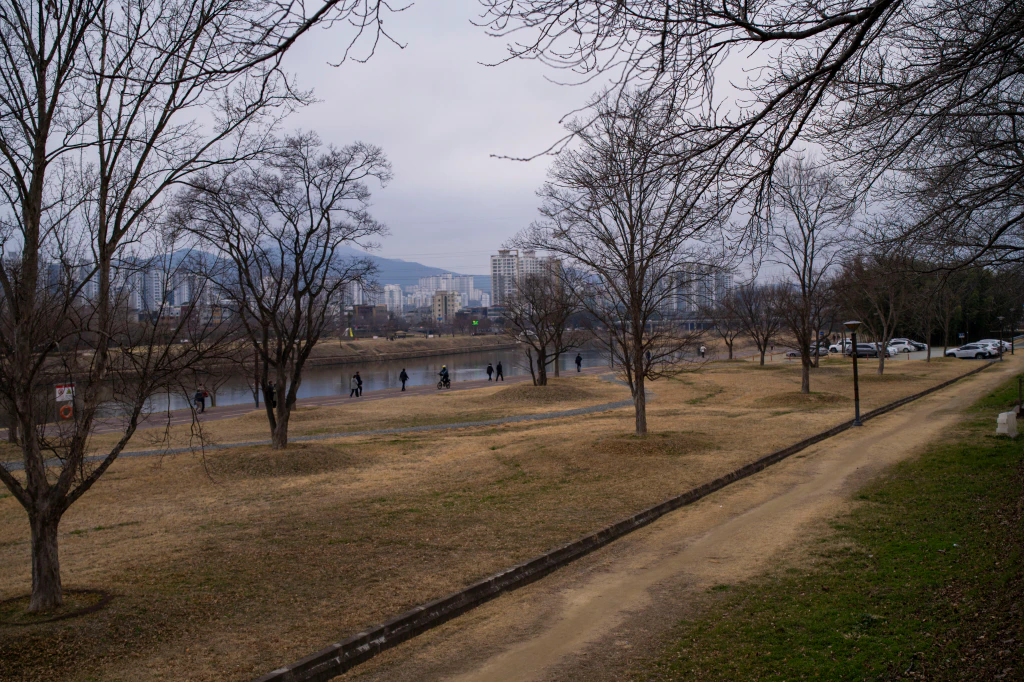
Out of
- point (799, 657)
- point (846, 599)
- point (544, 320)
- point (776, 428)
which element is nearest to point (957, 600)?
point (846, 599)

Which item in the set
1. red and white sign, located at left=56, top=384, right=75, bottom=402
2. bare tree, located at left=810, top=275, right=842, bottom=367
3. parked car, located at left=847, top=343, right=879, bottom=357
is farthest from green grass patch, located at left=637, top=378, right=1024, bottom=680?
parked car, located at left=847, top=343, right=879, bottom=357

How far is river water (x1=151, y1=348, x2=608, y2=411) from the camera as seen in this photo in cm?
4238

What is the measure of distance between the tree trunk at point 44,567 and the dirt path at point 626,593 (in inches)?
128

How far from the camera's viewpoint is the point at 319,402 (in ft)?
111

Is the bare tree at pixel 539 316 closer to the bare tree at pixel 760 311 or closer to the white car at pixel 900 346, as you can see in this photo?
the bare tree at pixel 760 311

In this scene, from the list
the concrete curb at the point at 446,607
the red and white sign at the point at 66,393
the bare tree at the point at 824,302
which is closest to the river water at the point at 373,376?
the bare tree at the point at 824,302

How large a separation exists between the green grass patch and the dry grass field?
8.82ft

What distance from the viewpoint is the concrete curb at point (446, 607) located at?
5512mm

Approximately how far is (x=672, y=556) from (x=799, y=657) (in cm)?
309

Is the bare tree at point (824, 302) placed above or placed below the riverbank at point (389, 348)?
above

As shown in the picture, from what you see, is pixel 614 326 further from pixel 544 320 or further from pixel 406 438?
pixel 544 320

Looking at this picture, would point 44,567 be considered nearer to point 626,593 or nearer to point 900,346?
point 626,593

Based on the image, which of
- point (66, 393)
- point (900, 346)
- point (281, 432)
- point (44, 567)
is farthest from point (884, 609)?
point (900, 346)

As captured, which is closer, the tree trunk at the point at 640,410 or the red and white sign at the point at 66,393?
the red and white sign at the point at 66,393
